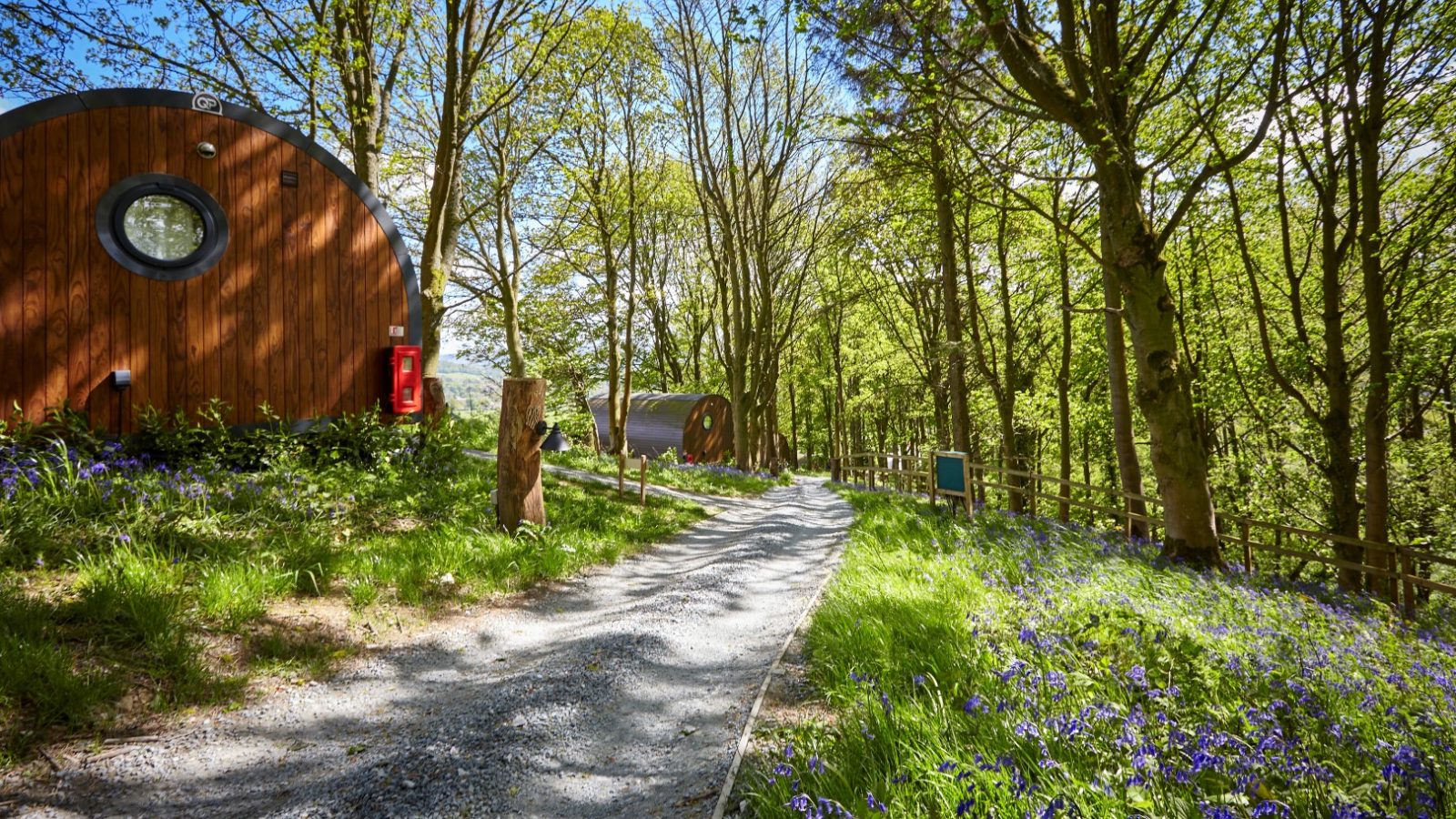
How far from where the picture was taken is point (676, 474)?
51.9ft

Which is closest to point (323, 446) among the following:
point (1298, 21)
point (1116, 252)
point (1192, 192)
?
point (1116, 252)

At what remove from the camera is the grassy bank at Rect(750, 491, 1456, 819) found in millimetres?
1977

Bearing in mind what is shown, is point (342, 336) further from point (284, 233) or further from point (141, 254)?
point (141, 254)

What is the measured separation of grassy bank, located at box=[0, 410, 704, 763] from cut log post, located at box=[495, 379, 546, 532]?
291mm

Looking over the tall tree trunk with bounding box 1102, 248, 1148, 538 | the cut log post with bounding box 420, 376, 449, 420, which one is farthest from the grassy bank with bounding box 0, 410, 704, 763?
the tall tree trunk with bounding box 1102, 248, 1148, 538

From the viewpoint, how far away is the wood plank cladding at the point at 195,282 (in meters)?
5.78

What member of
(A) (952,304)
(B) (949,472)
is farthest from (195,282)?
(A) (952,304)

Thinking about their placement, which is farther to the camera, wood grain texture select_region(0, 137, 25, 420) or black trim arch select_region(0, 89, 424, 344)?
black trim arch select_region(0, 89, 424, 344)

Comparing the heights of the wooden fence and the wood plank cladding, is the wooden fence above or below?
below

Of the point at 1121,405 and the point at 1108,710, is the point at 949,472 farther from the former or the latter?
the point at 1108,710

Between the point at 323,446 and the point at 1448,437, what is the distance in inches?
1026

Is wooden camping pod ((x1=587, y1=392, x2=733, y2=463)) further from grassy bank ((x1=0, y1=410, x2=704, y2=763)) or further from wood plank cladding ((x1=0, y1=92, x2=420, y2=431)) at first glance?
grassy bank ((x1=0, y1=410, x2=704, y2=763))

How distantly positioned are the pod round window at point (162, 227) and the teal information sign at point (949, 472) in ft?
33.2

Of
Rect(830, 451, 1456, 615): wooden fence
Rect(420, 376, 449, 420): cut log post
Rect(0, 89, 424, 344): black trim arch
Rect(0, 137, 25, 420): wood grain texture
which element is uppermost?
Rect(0, 89, 424, 344): black trim arch
